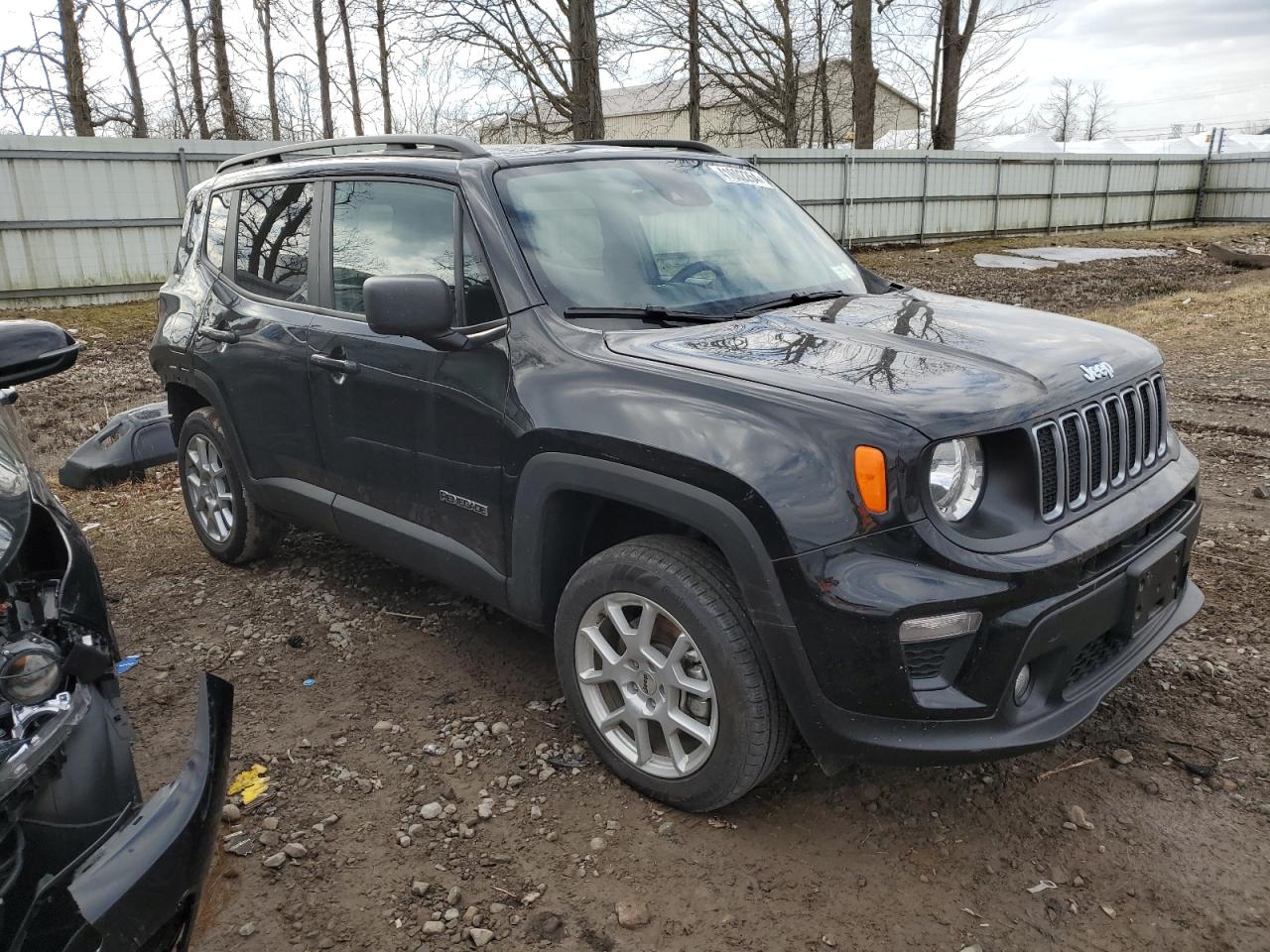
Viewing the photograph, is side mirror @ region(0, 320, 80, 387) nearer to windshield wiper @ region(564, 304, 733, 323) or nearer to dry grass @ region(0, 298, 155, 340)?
windshield wiper @ region(564, 304, 733, 323)

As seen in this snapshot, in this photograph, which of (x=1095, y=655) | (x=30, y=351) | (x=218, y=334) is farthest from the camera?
(x=218, y=334)

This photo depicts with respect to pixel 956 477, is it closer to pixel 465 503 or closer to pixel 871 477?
pixel 871 477

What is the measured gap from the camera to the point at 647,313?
124 inches

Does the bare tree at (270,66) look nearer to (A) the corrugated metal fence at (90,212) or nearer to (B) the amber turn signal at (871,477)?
(A) the corrugated metal fence at (90,212)

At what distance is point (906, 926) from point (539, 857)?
1.00 m

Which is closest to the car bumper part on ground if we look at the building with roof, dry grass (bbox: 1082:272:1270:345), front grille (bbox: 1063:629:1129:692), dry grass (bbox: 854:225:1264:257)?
Result: front grille (bbox: 1063:629:1129:692)

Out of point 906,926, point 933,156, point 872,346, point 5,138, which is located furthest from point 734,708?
point 933,156

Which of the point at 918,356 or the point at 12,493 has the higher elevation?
the point at 918,356

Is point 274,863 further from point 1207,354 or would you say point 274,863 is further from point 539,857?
point 1207,354

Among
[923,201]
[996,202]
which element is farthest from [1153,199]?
[923,201]

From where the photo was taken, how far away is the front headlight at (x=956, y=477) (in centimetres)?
242

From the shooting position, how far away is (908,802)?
2.93m

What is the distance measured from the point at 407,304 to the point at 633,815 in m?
→ 1.68

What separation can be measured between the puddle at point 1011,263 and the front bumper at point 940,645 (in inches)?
647
